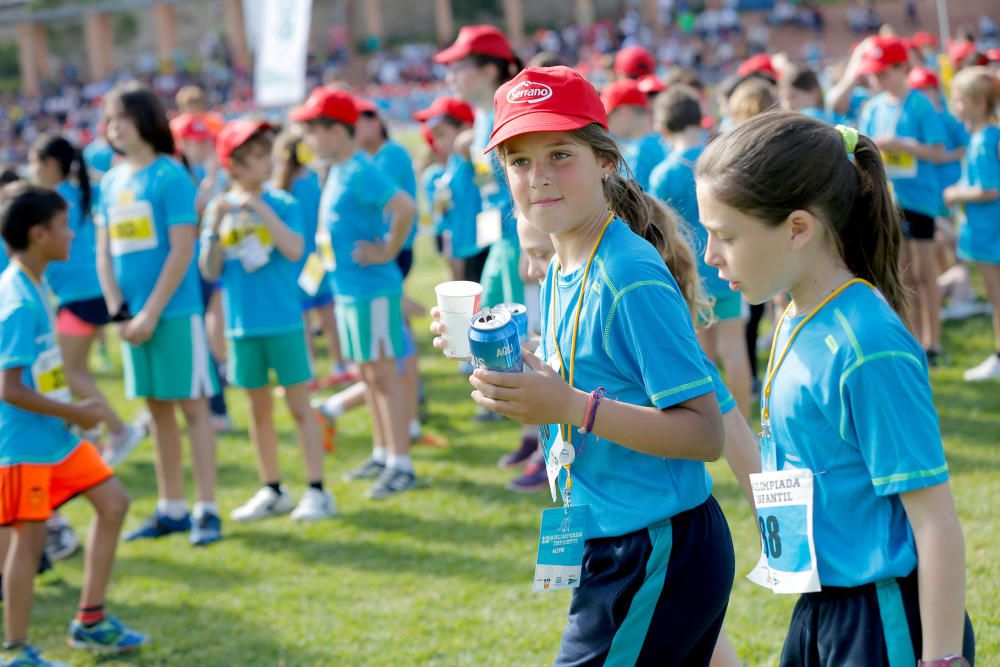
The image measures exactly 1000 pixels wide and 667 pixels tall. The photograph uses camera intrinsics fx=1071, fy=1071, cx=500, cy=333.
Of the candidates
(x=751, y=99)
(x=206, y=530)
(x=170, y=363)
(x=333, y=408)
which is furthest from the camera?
(x=333, y=408)

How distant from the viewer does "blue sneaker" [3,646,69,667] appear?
165 inches

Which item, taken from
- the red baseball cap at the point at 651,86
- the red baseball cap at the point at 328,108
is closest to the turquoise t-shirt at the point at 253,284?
the red baseball cap at the point at 328,108

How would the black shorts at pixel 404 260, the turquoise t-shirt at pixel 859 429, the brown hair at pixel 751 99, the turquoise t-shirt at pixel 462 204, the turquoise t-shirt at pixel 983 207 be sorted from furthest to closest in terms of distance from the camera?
the black shorts at pixel 404 260
the turquoise t-shirt at pixel 462 204
the turquoise t-shirt at pixel 983 207
the brown hair at pixel 751 99
the turquoise t-shirt at pixel 859 429

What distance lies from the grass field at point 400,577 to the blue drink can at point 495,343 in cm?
233

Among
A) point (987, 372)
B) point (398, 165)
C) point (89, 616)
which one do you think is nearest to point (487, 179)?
point (398, 165)

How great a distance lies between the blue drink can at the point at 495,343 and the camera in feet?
6.63

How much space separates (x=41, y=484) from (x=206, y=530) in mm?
1690

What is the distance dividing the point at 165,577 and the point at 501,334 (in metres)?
4.01

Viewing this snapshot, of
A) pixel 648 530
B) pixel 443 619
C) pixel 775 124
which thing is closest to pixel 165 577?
pixel 443 619

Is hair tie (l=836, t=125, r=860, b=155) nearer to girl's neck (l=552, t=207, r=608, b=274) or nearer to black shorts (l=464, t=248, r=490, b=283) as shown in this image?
girl's neck (l=552, t=207, r=608, b=274)

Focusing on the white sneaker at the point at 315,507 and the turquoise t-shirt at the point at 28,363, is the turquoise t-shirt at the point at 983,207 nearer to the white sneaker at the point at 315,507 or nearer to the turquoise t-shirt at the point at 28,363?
the white sneaker at the point at 315,507

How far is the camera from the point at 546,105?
92.4 inches

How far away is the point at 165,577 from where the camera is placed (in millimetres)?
5434

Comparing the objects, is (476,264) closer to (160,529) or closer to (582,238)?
(160,529)
